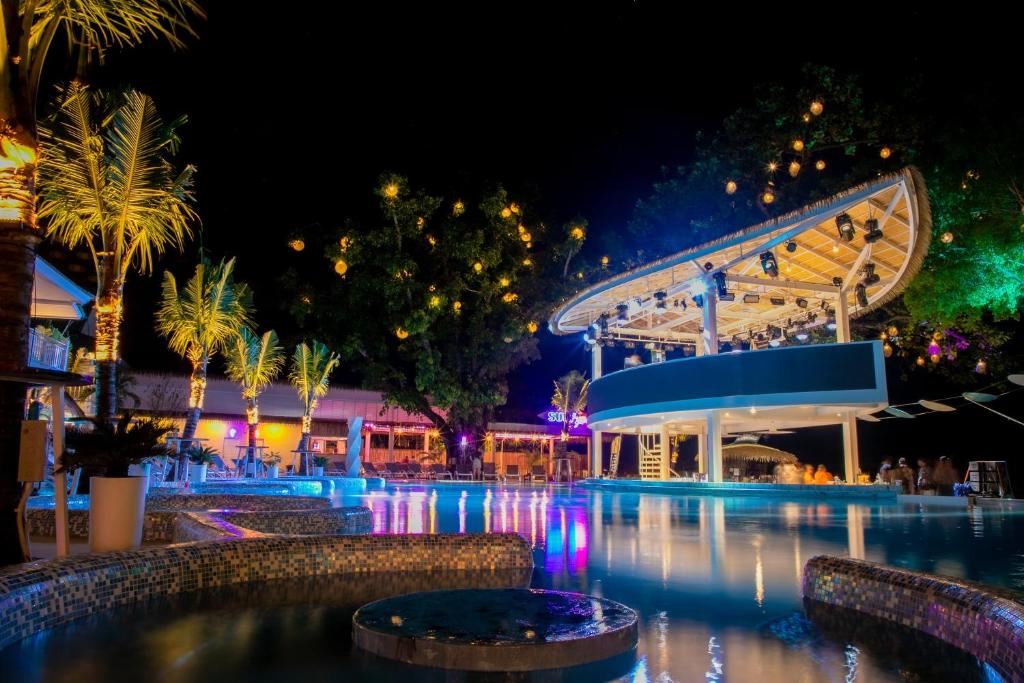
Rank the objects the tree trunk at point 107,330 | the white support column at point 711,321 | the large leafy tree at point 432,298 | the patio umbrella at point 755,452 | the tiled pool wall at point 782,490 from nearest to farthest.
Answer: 1. the tree trunk at point 107,330
2. the tiled pool wall at point 782,490
3. the white support column at point 711,321
4. the patio umbrella at point 755,452
5. the large leafy tree at point 432,298

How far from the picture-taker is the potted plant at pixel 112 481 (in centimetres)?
519

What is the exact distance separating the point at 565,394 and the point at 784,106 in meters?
23.7

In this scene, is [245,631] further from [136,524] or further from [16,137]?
[16,137]

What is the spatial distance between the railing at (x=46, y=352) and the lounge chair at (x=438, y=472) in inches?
736

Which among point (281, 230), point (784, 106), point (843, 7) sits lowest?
point (281, 230)

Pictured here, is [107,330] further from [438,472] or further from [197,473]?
[438,472]

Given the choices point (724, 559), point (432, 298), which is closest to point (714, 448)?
point (432, 298)

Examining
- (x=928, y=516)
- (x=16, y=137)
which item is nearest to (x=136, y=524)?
(x=16, y=137)

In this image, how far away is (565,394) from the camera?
144ft

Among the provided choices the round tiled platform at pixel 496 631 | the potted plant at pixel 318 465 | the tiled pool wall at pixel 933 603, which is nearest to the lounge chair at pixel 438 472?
the potted plant at pixel 318 465

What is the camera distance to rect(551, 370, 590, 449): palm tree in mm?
42250

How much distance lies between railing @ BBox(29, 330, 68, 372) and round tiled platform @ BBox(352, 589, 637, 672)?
986 centimetres

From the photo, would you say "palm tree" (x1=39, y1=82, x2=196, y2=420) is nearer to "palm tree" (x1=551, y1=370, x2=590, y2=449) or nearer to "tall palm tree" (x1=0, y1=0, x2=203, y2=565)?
"tall palm tree" (x1=0, y1=0, x2=203, y2=565)

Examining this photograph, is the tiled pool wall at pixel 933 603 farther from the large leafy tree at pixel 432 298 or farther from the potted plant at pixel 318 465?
the potted plant at pixel 318 465
